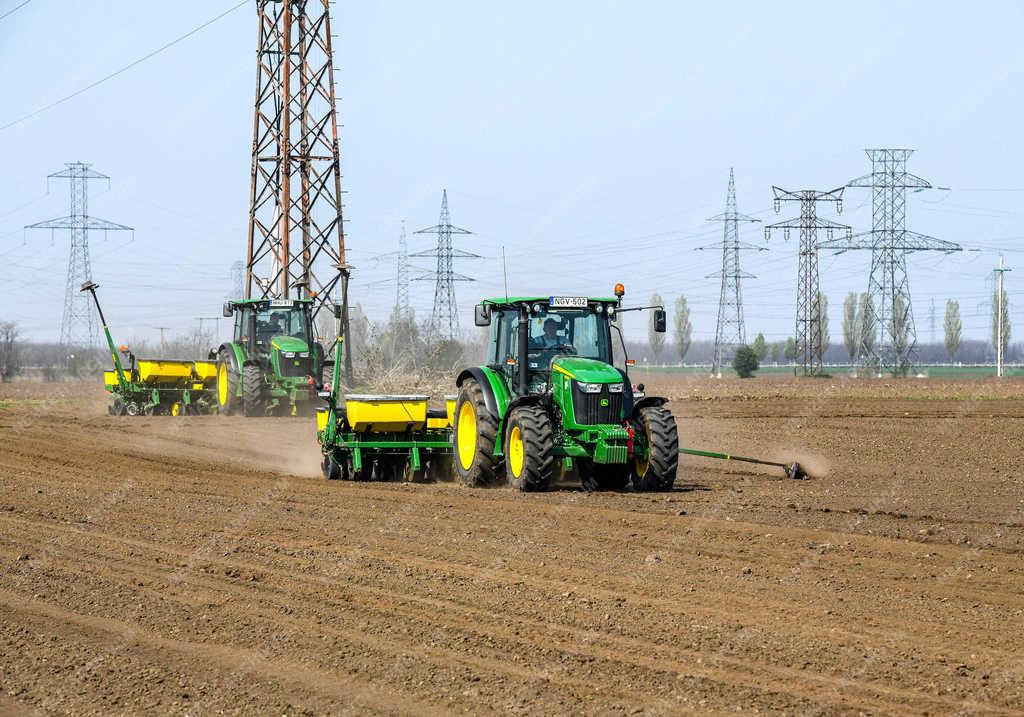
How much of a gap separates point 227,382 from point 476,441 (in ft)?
43.5

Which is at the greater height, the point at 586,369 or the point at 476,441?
the point at 586,369

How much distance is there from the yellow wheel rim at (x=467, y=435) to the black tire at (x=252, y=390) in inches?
450

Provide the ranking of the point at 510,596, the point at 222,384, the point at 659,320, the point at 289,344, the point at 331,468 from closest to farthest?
the point at 510,596 < the point at 659,320 < the point at 331,468 < the point at 289,344 < the point at 222,384

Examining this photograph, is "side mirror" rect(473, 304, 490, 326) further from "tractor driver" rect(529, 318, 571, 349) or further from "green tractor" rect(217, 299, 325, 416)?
"green tractor" rect(217, 299, 325, 416)

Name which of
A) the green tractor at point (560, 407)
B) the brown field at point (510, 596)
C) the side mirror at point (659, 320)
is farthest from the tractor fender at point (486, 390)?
the side mirror at point (659, 320)

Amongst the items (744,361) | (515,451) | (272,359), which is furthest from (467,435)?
(744,361)

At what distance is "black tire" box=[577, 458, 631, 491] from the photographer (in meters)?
13.8

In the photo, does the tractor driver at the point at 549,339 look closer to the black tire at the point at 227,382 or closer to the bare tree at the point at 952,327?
the black tire at the point at 227,382

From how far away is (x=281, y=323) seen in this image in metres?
25.9

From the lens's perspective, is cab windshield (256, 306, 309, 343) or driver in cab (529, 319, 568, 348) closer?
driver in cab (529, 319, 568, 348)

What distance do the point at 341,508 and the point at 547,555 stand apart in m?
3.42

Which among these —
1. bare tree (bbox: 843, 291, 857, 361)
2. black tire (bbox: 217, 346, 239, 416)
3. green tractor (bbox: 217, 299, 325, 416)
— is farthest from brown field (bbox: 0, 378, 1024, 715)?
bare tree (bbox: 843, 291, 857, 361)

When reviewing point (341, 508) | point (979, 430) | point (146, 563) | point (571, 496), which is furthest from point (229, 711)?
point (979, 430)

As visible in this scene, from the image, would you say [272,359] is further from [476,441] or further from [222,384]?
[476,441]
